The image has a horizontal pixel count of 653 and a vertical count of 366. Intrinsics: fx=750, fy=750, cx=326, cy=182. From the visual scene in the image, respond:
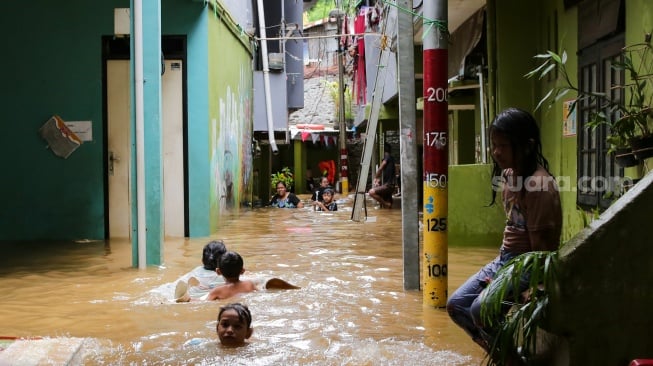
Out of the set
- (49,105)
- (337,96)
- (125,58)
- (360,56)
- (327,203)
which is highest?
(360,56)

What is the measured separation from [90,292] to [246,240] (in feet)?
15.2

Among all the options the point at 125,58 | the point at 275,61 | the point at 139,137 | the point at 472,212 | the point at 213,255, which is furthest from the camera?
the point at 275,61

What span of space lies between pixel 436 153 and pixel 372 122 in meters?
4.83

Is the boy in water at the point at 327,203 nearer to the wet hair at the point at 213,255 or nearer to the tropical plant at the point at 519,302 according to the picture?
the wet hair at the point at 213,255

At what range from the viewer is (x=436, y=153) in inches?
233

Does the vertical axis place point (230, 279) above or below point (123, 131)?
below

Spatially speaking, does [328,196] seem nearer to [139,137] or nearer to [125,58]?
[125,58]

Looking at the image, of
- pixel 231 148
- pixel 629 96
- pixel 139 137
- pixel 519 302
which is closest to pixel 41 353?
pixel 519 302

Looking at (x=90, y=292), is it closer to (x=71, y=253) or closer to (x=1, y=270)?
(x=1, y=270)

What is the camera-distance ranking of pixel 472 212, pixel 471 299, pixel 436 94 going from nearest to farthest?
1. pixel 471 299
2. pixel 436 94
3. pixel 472 212

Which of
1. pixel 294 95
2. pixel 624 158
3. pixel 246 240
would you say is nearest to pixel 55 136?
pixel 246 240

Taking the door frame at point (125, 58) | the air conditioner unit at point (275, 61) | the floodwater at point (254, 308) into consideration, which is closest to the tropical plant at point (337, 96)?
the air conditioner unit at point (275, 61)

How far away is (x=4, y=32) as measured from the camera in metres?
11.3

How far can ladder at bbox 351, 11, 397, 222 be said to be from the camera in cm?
974
